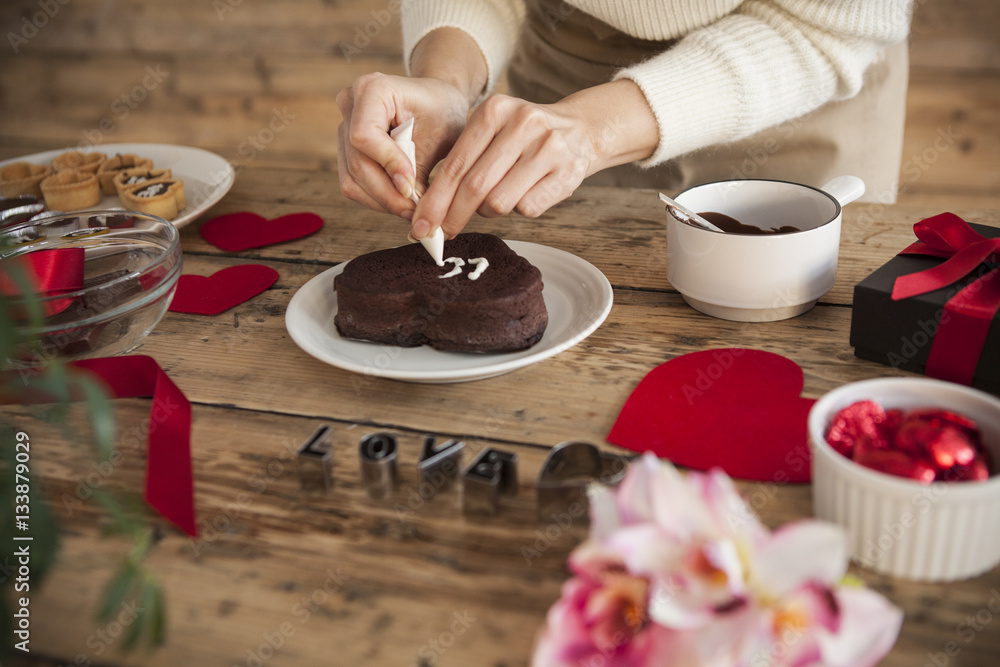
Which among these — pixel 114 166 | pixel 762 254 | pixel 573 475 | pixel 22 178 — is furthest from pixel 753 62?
pixel 22 178

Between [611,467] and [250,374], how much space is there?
469 millimetres

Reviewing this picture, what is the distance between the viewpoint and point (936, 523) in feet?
1.83

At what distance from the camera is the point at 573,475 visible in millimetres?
716

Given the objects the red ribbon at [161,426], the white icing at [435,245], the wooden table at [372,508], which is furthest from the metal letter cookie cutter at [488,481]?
the white icing at [435,245]

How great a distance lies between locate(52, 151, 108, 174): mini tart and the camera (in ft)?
4.84

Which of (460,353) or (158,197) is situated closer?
(460,353)

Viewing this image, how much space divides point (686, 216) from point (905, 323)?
30 cm

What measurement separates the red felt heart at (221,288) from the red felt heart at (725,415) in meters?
0.60

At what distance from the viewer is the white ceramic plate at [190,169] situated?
1.37 metres

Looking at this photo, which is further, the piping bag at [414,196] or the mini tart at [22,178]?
the mini tart at [22,178]

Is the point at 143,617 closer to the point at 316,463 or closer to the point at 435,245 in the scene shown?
the point at 316,463

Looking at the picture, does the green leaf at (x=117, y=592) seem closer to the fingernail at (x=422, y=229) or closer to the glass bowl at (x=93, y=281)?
the glass bowl at (x=93, y=281)

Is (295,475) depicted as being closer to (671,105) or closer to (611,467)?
(611,467)

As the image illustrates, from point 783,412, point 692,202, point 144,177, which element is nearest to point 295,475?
point 783,412
